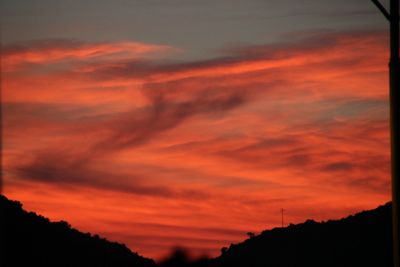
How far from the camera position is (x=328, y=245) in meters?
103

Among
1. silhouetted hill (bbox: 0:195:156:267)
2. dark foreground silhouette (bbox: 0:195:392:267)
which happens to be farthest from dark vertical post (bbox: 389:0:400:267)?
dark foreground silhouette (bbox: 0:195:392:267)

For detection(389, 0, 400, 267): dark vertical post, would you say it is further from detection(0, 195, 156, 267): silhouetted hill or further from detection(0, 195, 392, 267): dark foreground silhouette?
detection(0, 195, 392, 267): dark foreground silhouette

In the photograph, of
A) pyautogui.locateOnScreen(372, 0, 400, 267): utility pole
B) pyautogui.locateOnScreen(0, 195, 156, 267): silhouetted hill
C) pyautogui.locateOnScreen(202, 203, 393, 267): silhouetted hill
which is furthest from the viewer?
pyautogui.locateOnScreen(202, 203, 393, 267): silhouetted hill

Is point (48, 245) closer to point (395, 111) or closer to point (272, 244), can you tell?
point (395, 111)

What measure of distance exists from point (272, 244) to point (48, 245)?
54626 millimetres

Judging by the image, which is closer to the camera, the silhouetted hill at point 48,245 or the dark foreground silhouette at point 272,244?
the silhouetted hill at point 48,245

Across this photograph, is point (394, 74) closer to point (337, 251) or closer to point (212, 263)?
point (212, 263)

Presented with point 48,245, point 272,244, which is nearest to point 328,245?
point 272,244

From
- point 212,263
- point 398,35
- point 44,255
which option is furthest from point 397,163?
point 44,255

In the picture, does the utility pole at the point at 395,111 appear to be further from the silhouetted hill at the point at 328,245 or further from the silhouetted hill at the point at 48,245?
the silhouetted hill at the point at 328,245

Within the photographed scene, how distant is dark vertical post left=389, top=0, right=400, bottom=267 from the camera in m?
15.8

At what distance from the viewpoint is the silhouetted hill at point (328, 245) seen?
10025 centimetres

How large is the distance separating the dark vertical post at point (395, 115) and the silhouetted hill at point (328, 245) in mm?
80354

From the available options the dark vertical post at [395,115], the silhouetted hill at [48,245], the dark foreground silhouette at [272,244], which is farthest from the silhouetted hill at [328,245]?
the dark vertical post at [395,115]
